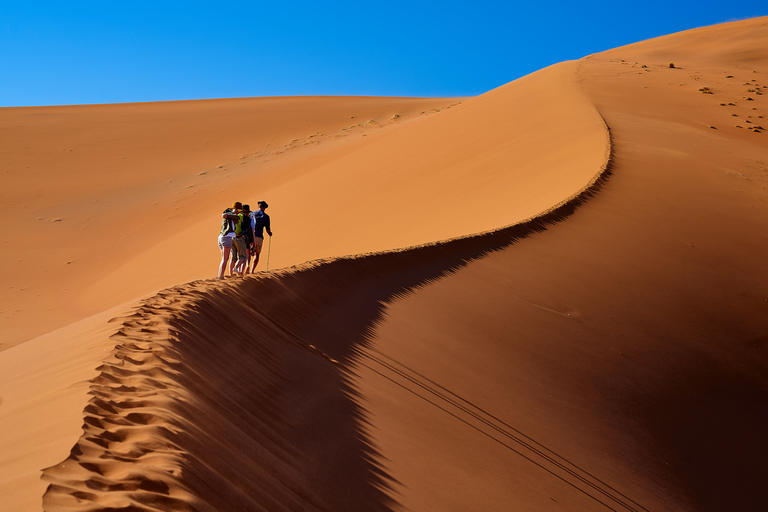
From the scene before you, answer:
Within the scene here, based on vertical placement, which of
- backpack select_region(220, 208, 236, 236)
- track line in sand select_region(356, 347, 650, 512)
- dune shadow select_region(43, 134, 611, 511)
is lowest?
track line in sand select_region(356, 347, 650, 512)

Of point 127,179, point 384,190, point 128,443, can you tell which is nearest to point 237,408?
point 128,443

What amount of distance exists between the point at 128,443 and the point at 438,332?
4942 millimetres

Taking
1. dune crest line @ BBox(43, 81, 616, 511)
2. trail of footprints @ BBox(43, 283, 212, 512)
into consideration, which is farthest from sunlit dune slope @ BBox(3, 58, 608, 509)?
trail of footprints @ BBox(43, 283, 212, 512)

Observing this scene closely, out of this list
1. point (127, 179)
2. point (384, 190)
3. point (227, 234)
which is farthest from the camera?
point (127, 179)

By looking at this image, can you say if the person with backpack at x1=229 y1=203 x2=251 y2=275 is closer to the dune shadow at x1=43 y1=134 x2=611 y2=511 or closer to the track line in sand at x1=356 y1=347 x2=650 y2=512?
the dune shadow at x1=43 y1=134 x2=611 y2=511

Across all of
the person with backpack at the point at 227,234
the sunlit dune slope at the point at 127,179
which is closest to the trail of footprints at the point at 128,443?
the person with backpack at the point at 227,234

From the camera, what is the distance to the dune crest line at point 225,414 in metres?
Result: 2.80

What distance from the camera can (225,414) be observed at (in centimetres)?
397

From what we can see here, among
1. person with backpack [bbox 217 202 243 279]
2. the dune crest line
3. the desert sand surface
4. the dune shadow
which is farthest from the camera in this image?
person with backpack [bbox 217 202 243 279]

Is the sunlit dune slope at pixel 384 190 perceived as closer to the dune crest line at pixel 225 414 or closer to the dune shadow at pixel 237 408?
the dune shadow at pixel 237 408

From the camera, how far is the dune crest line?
2.80 metres

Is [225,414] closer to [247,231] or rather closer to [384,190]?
[247,231]

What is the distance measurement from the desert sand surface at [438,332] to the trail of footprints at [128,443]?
1 cm

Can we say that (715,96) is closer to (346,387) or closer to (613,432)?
(613,432)
